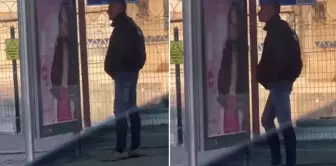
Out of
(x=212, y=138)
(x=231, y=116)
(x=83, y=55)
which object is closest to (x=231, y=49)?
(x=231, y=116)

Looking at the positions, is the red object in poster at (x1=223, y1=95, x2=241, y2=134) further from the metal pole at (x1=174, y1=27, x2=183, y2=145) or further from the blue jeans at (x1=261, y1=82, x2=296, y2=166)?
the metal pole at (x1=174, y1=27, x2=183, y2=145)

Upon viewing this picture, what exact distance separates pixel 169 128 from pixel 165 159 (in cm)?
20

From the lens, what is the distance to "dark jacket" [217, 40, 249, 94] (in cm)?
358

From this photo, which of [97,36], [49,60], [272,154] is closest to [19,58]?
[49,60]

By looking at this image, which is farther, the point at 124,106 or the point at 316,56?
the point at 124,106

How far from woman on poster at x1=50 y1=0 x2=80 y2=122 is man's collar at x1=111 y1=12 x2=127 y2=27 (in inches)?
9.1

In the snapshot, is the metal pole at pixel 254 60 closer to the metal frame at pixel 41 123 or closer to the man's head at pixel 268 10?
the man's head at pixel 268 10

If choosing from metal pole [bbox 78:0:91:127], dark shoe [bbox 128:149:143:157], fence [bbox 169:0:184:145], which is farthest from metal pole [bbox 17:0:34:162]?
fence [bbox 169:0:184:145]

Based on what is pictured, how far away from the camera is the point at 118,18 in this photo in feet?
12.3

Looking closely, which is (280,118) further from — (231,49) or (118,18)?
(118,18)

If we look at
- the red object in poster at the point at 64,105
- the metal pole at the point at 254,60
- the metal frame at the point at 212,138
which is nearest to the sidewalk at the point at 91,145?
the red object in poster at the point at 64,105

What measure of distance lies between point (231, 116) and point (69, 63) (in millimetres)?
962

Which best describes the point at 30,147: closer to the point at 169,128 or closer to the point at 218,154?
the point at 169,128

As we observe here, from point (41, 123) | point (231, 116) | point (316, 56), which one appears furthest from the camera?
point (41, 123)
